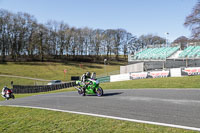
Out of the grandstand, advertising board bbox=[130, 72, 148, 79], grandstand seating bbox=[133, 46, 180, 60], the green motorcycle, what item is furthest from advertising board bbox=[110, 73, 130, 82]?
the green motorcycle

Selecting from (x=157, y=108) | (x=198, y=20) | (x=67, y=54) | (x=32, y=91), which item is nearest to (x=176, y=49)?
(x=198, y=20)

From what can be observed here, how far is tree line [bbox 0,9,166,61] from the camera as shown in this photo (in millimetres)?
71062

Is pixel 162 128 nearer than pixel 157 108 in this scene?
Yes

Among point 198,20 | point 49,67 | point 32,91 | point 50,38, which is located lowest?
point 32,91

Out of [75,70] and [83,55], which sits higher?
[83,55]

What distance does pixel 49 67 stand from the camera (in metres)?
64.3

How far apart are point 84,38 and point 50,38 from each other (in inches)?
638

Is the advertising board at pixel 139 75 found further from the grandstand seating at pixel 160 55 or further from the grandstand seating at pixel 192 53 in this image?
the grandstand seating at pixel 192 53

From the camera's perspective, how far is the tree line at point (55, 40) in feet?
233

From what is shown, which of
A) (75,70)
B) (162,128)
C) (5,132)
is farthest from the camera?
(75,70)

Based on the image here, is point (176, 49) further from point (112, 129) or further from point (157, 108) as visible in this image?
point (112, 129)

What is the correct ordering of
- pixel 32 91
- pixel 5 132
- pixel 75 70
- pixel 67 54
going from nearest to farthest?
pixel 5 132 → pixel 32 91 → pixel 75 70 → pixel 67 54

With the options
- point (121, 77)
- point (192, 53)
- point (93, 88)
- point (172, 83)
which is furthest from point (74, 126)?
point (192, 53)

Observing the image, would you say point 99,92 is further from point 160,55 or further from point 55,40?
point 55,40
